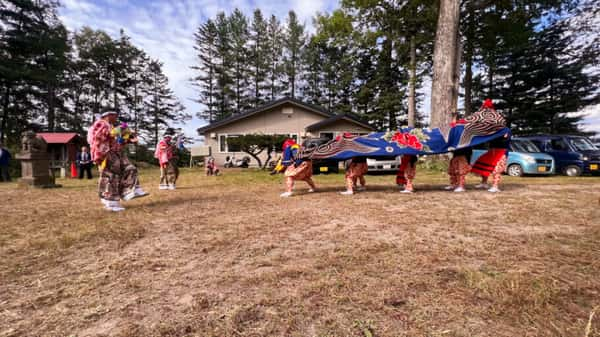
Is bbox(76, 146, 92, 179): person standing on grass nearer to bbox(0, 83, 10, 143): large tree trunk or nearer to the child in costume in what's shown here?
the child in costume

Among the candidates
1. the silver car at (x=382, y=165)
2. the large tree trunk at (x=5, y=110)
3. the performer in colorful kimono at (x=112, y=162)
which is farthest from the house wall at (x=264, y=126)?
the large tree trunk at (x=5, y=110)

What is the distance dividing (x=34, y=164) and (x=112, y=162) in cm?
569

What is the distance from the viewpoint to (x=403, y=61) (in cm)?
1633

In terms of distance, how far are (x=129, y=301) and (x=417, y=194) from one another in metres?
5.22

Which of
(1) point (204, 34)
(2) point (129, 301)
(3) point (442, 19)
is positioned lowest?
(2) point (129, 301)

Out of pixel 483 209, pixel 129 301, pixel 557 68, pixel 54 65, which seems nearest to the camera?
pixel 129 301

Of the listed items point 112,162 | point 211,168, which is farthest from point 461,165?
point 211,168

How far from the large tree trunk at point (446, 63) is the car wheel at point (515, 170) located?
9.38ft

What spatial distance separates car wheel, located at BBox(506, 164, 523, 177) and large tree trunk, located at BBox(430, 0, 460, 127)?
→ 2.86m

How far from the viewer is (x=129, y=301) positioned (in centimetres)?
158

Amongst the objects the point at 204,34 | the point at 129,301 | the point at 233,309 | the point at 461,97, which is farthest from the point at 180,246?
the point at 204,34

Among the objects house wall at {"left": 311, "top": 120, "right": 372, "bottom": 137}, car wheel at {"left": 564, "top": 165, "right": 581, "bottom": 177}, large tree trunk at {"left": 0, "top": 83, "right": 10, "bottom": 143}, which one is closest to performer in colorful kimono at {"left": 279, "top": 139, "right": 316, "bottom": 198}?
car wheel at {"left": 564, "top": 165, "right": 581, "bottom": 177}

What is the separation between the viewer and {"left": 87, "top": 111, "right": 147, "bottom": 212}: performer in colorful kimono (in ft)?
13.8

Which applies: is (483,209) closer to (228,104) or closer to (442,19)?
(442,19)
